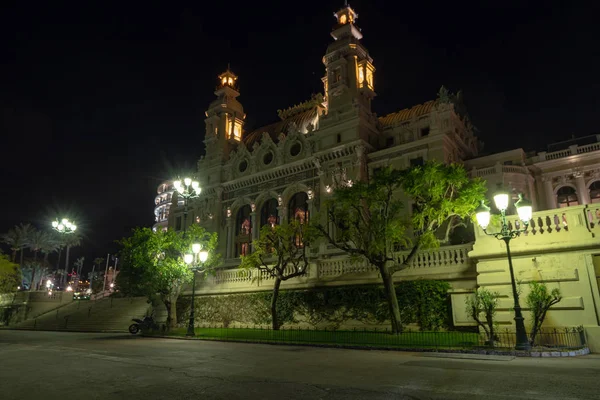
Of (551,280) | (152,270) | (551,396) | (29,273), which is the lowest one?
(551,396)

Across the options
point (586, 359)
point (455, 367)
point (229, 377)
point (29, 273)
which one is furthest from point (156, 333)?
point (29, 273)

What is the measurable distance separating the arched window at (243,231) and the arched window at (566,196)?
98.3 feet

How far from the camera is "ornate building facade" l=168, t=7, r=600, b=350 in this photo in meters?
15.5

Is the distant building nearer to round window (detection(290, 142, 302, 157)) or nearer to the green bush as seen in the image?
round window (detection(290, 142, 302, 157))

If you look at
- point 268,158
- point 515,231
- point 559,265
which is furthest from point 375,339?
point 268,158

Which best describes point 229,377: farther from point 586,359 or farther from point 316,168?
point 316,168

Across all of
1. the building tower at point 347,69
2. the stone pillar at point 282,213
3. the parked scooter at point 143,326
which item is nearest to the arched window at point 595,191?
the building tower at point 347,69

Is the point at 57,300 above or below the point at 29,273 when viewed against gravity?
below

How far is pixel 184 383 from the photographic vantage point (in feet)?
28.0

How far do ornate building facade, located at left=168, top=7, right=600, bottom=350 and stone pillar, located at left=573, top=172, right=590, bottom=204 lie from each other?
0.08 meters

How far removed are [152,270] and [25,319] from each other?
2281 cm

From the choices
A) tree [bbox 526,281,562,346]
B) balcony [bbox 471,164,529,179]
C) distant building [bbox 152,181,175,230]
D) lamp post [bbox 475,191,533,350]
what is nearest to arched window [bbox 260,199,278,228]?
balcony [bbox 471,164,529,179]

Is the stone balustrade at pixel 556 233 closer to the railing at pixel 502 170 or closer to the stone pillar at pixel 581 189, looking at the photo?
the railing at pixel 502 170

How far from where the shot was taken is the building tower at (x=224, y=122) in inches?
2047
